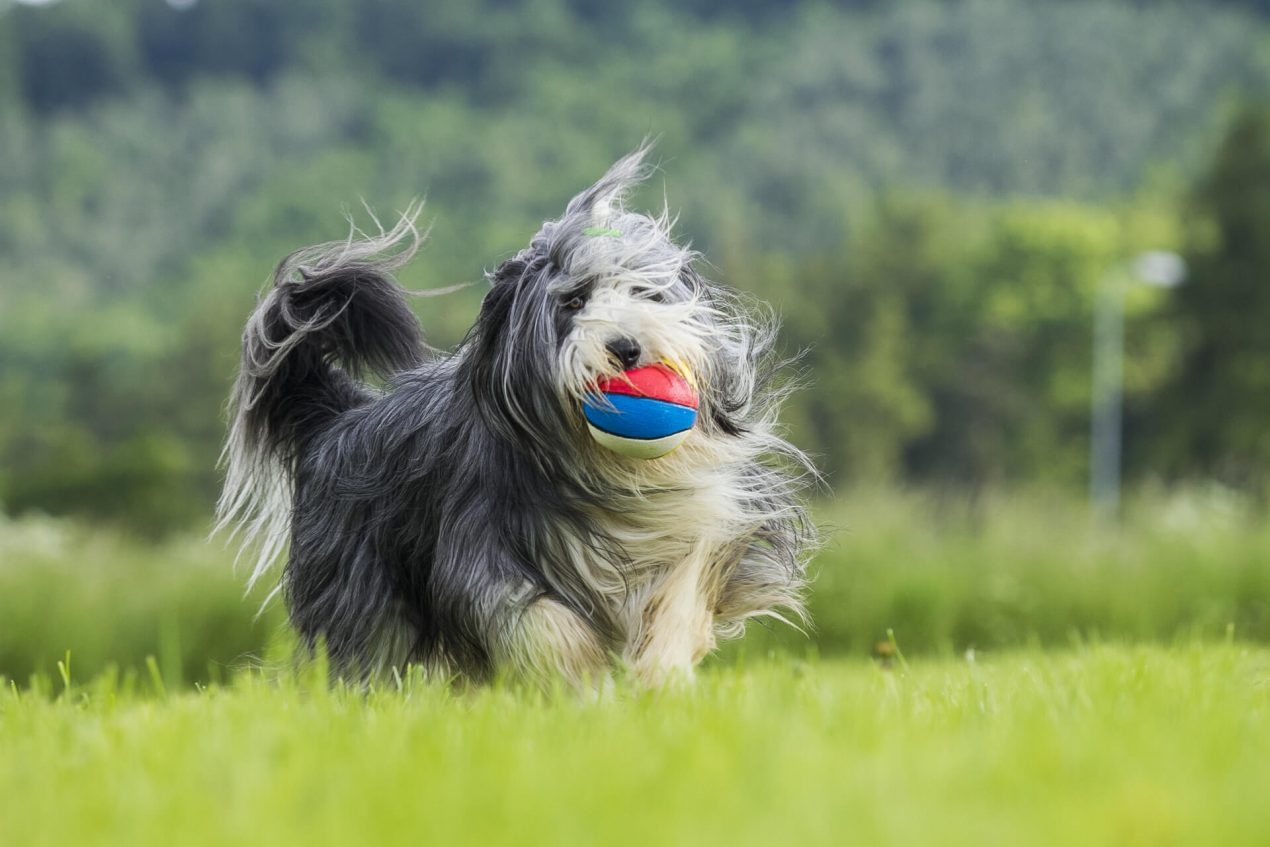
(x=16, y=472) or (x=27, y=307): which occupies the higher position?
(x=27, y=307)

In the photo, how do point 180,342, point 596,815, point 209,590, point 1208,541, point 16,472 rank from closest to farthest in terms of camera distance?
point 596,815 < point 209,590 < point 1208,541 < point 16,472 < point 180,342

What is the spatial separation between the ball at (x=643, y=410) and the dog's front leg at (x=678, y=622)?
45cm

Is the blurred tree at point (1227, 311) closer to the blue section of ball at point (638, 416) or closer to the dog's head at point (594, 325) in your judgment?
the dog's head at point (594, 325)

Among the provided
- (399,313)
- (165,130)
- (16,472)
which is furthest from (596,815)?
(165,130)

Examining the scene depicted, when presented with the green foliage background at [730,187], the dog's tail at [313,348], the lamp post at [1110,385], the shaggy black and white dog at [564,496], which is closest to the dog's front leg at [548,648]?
the shaggy black and white dog at [564,496]

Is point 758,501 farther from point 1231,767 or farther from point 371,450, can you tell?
point 1231,767

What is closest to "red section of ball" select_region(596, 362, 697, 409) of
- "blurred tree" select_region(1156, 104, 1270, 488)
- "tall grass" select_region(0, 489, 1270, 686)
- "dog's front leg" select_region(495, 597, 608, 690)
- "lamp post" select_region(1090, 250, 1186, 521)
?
"dog's front leg" select_region(495, 597, 608, 690)

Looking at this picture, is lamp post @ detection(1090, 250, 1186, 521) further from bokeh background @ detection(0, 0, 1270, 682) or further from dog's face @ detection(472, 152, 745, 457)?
dog's face @ detection(472, 152, 745, 457)

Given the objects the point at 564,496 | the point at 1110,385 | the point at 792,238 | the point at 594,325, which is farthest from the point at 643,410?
the point at 792,238

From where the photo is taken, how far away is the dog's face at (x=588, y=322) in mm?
3893

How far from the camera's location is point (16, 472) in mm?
43406

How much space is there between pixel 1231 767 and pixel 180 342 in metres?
52.7

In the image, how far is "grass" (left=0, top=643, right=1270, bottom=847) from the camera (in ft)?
6.89

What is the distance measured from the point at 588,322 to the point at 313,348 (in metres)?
1.80
